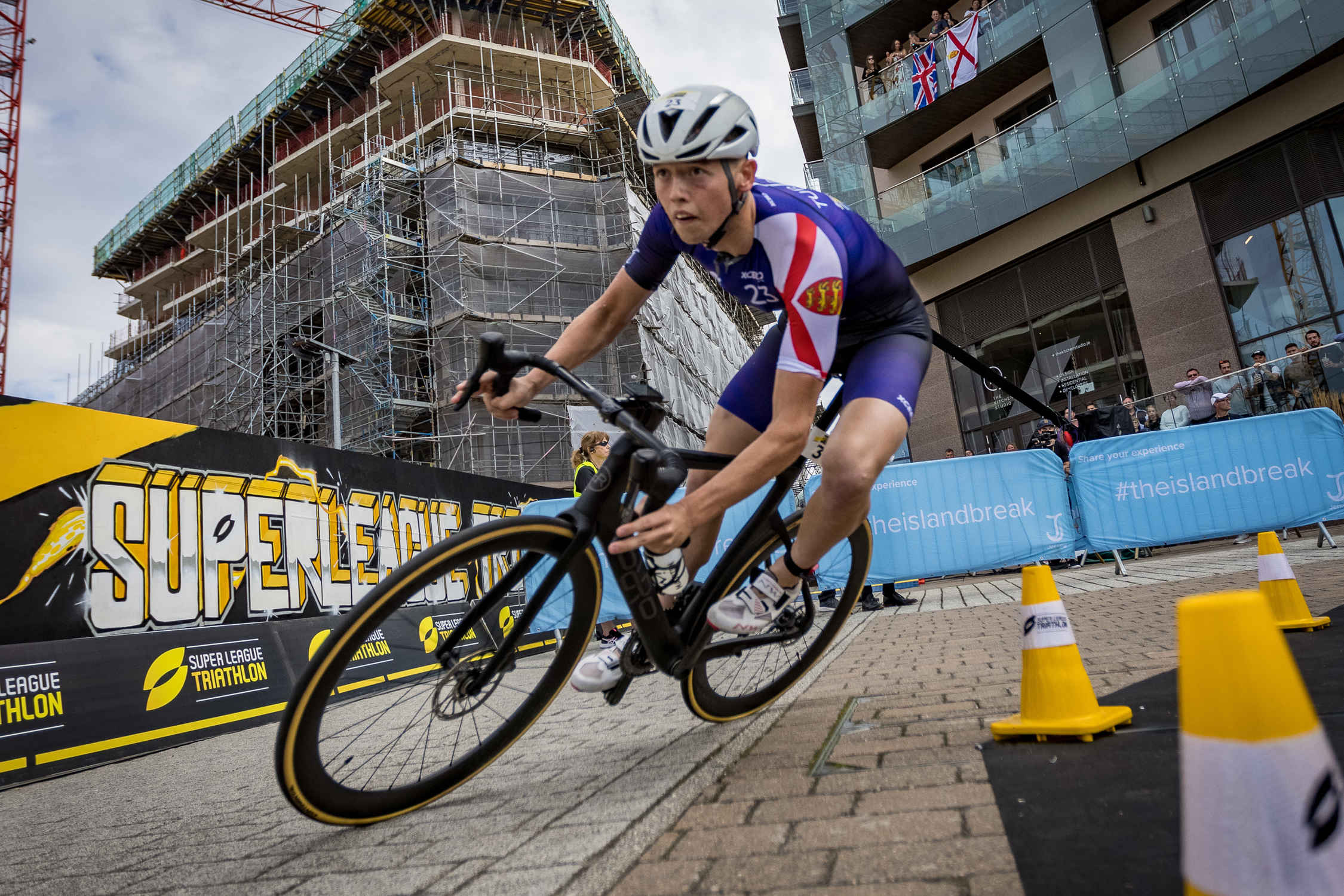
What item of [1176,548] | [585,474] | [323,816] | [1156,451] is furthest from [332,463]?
[1176,548]

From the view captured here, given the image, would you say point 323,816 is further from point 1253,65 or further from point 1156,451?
point 1253,65

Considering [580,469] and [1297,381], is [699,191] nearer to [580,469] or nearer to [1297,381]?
[580,469]

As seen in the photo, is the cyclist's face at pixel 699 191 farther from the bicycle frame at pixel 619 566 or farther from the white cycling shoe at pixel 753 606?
the white cycling shoe at pixel 753 606

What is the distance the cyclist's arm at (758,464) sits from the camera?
2283 millimetres

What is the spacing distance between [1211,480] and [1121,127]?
10.2 m

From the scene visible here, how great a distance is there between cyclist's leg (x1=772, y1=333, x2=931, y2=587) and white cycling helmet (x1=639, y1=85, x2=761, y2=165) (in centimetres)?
88

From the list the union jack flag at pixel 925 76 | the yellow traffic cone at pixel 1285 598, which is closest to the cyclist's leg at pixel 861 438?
the yellow traffic cone at pixel 1285 598

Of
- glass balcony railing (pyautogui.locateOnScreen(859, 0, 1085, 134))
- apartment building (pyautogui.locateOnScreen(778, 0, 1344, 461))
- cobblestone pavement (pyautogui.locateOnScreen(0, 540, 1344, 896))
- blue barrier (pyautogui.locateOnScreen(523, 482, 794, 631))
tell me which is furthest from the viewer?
glass balcony railing (pyautogui.locateOnScreen(859, 0, 1085, 134))

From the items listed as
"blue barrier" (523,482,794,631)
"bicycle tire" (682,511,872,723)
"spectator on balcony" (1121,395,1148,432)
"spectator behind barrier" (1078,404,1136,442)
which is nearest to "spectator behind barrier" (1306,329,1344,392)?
"spectator on balcony" (1121,395,1148,432)

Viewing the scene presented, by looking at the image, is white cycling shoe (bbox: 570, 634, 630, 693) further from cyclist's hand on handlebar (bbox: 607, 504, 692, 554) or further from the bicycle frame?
cyclist's hand on handlebar (bbox: 607, 504, 692, 554)

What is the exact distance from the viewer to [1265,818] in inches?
37.6

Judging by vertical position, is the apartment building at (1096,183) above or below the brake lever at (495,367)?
above

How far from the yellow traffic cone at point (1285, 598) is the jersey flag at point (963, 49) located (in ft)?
59.3

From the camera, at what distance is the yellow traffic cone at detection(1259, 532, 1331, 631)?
12.1ft
